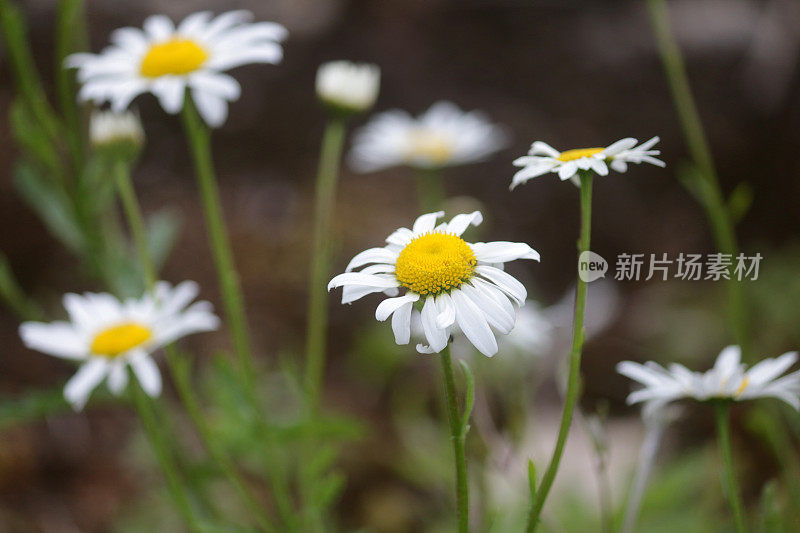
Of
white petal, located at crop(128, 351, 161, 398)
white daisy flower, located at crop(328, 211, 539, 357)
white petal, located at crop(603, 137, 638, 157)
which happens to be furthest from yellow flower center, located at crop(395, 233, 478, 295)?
white petal, located at crop(128, 351, 161, 398)

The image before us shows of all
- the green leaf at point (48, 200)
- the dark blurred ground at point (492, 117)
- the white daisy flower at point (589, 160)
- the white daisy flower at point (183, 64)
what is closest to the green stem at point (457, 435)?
the white daisy flower at point (589, 160)

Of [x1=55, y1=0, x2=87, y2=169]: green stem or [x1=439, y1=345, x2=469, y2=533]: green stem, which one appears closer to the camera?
[x1=439, y1=345, x2=469, y2=533]: green stem

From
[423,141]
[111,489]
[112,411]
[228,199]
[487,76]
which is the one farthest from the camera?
[487,76]

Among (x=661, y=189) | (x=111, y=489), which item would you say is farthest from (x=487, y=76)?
(x=111, y=489)

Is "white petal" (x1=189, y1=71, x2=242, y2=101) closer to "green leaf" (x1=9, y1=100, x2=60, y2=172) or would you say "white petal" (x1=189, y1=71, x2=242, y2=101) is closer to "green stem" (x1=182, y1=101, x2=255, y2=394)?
"green stem" (x1=182, y1=101, x2=255, y2=394)

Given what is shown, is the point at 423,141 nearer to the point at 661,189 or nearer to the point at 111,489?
the point at 111,489

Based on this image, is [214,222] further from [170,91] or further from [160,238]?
[160,238]

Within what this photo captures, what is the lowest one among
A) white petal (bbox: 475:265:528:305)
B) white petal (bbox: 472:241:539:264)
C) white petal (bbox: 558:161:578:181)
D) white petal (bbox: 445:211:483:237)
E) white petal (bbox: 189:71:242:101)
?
white petal (bbox: 475:265:528:305)
